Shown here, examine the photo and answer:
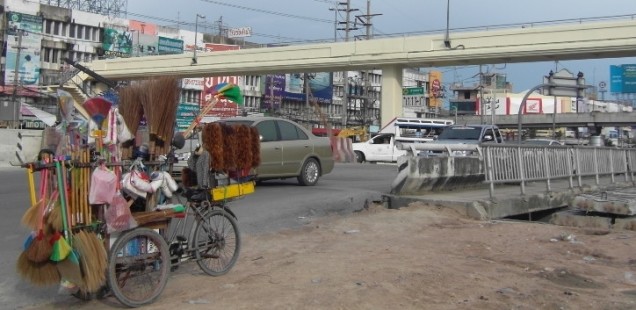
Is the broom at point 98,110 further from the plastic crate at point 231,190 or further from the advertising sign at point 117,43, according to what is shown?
the advertising sign at point 117,43

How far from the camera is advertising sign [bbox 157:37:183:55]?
6134 cm

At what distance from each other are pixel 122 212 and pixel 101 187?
269 mm

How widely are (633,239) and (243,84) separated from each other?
2522 inches

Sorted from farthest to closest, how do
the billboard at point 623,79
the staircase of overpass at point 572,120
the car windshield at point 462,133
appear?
1. the staircase of overpass at point 572,120
2. the billboard at point 623,79
3. the car windshield at point 462,133

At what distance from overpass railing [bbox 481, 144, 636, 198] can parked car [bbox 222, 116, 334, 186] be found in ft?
13.7

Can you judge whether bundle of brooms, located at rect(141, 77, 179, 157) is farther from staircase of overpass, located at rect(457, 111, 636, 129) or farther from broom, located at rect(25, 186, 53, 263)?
staircase of overpass, located at rect(457, 111, 636, 129)

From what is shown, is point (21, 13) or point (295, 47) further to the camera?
point (21, 13)

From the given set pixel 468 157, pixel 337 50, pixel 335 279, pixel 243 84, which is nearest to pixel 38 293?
pixel 335 279

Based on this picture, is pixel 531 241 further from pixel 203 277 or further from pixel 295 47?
pixel 295 47

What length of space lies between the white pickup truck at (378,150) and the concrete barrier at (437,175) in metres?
15.5

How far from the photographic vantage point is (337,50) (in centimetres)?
3662

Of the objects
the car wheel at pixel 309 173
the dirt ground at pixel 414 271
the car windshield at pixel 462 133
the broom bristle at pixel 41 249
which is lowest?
the dirt ground at pixel 414 271

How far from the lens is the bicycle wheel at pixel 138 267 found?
491 cm

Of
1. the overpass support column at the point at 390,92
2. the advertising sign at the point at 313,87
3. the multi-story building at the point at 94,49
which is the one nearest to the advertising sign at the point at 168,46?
the multi-story building at the point at 94,49
